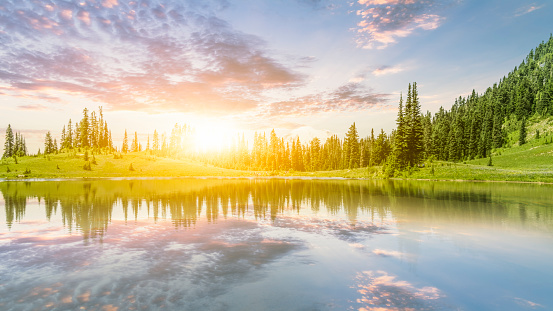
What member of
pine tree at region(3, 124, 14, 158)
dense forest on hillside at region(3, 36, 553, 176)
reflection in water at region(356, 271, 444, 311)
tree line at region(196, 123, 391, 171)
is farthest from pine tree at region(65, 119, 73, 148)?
reflection in water at region(356, 271, 444, 311)

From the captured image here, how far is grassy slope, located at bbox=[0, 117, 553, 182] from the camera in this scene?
66.9 metres

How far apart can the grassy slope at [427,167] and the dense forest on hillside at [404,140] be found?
4484 mm

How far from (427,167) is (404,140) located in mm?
9418

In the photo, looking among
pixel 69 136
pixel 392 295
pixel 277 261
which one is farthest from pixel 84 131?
pixel 392 295

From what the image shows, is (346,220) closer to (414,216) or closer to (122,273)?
(414,216)

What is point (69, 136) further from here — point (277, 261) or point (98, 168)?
point (277, 261)

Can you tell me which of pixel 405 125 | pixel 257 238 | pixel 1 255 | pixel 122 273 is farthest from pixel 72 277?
pixel 405 125

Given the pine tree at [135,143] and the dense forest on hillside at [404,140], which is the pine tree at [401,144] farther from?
the pine tree at [135,143]

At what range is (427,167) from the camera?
80.1 m

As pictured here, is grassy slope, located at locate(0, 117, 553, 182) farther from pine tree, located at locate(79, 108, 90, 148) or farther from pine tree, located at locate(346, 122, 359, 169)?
pine tree, located at locate(346, 122, 359, 169)

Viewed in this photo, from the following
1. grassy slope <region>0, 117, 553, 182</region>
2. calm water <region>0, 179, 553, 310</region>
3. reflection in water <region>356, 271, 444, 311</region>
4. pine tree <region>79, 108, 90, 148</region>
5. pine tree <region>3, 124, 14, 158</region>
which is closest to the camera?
reflection in water <region>356, 271, 444, 311</region>

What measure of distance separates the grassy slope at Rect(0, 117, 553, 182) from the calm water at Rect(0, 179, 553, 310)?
51.0 meters

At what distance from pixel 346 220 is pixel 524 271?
35.9ft

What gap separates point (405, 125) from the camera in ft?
286
